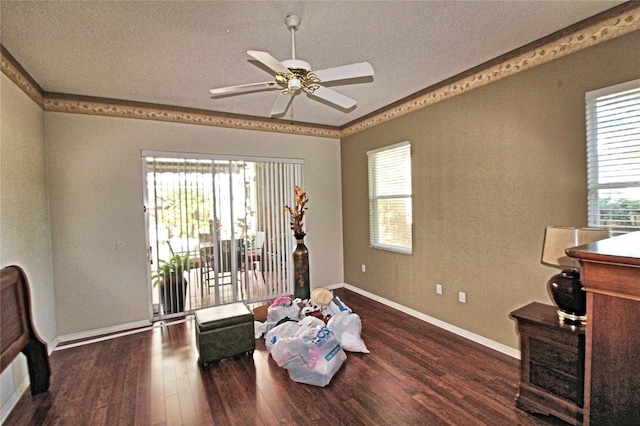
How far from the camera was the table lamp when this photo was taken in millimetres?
1972

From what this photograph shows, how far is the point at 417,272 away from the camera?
391 centimetres

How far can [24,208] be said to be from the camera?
9.13 feet

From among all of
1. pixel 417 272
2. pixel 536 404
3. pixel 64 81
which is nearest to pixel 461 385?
pixel 536 404

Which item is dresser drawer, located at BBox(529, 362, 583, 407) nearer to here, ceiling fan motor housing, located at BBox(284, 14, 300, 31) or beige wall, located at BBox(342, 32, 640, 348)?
beige wall, located at BBox(342, 32, 640, 348)

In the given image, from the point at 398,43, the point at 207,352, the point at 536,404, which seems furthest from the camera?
the point at 207,352

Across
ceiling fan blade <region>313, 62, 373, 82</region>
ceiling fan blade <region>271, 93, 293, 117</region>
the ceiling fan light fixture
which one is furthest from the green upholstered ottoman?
ceiling fan blade <region>313, 62, 373, 82</region>

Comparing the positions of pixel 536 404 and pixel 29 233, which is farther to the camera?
pixel 29 233

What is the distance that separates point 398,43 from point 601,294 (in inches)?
94.2

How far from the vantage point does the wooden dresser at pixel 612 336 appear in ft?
2.50

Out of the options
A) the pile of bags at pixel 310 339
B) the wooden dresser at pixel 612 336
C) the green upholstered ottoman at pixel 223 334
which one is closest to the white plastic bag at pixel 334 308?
the pile of bags at pixel 310 339

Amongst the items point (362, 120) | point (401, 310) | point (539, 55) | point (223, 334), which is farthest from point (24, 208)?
point (539, 55)

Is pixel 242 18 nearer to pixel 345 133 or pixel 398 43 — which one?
pixel 398 43

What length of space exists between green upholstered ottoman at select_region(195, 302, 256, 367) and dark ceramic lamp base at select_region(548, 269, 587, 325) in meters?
2.53

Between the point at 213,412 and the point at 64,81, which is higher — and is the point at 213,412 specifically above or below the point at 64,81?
below
